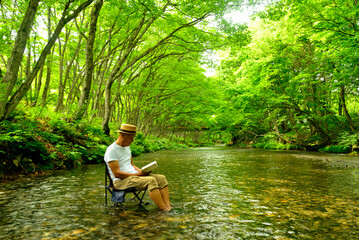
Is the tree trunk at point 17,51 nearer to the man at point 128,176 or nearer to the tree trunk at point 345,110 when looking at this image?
the man at point 128,176

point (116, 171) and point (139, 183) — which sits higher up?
point (116, 171)

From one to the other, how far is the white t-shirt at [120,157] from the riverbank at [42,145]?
137 inches

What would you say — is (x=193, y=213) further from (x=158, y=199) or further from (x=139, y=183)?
(x=139, y=183)

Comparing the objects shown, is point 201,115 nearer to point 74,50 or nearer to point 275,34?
point 275,34

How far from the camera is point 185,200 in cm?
515

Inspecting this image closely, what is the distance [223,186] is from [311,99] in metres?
17.2

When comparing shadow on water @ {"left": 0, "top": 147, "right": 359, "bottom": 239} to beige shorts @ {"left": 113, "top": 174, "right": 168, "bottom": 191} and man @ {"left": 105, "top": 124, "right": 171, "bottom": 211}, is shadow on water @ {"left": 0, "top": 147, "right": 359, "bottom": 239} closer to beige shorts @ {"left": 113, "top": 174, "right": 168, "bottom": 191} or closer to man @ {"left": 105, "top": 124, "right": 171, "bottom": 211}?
man @ {"left": 105, "top": 124, "right": 171, "bottom": 211}

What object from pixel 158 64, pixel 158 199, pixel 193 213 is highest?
pixel 158 64

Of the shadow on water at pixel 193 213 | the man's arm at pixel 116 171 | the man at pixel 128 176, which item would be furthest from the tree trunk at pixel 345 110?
the man's arm at pixel 116 171

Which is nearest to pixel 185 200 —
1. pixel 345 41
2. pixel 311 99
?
pixel 345 41

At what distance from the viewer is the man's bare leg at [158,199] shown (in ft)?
13.9

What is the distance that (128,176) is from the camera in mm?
4414

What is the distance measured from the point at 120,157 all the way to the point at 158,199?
1044 mm

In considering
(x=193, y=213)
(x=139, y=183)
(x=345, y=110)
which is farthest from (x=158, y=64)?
(x=193, y=213)
